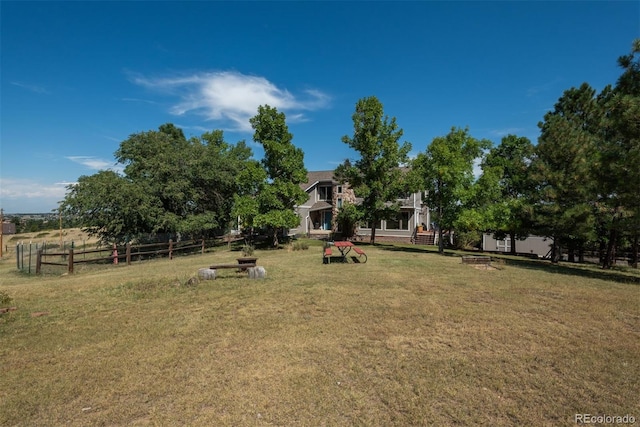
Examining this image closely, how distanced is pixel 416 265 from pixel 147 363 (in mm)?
12700

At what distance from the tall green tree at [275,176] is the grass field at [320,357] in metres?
14.6

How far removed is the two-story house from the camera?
3431 cm

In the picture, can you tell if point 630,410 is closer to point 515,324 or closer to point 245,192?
point 515,324

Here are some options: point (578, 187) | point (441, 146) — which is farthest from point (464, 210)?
point (578, 187)

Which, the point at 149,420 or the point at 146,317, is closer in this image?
the point at 149,420

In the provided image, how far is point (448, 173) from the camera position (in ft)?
69.3

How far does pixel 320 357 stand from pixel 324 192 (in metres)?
33.9

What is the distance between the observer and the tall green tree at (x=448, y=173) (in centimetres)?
2117

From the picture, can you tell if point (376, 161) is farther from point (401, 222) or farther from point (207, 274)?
point (207, 274)

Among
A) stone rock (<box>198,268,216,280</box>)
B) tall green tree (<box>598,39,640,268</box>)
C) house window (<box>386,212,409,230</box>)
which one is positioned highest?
tall green tree (<box>598,39,640,268</box>)

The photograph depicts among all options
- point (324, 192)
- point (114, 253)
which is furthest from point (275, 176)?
point (324, 192)

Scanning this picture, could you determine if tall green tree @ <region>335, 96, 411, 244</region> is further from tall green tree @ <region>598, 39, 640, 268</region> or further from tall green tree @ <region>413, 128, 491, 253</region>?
tall green tree @ <region>598, 39, 640, 268</region>

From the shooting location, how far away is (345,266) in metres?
15.0

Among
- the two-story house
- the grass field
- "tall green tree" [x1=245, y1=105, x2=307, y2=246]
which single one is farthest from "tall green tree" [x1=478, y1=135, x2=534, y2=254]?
"tall green tree" [x1=245, y1=105, x2=307, y2=246]
